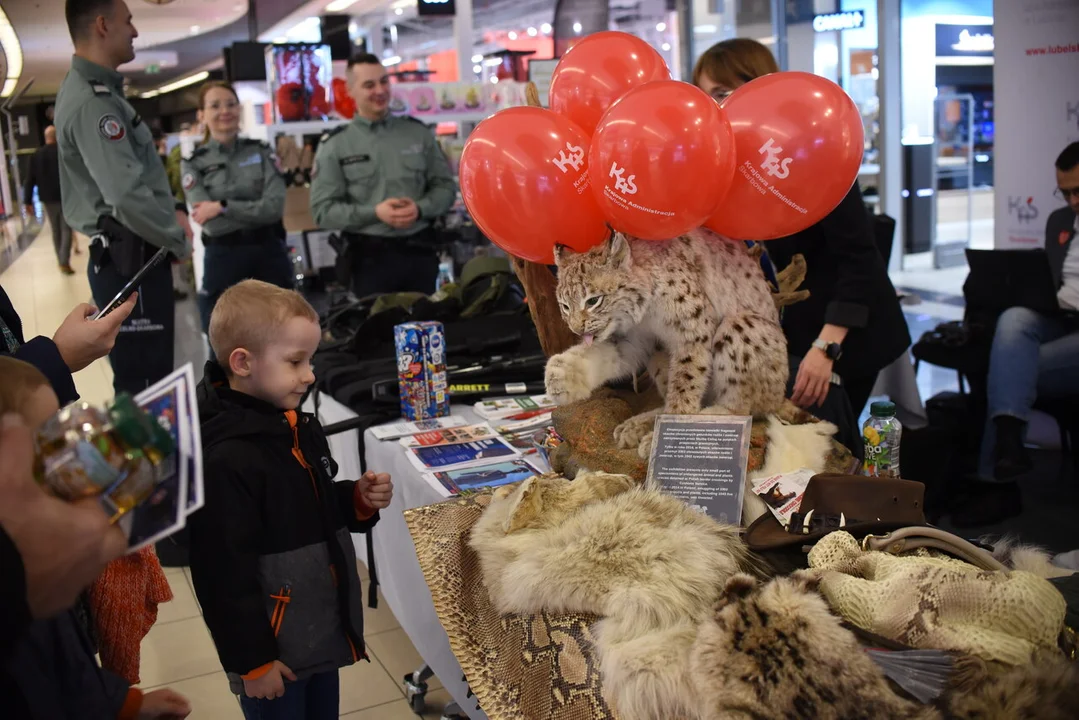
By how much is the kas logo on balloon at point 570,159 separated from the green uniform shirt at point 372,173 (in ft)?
8.17

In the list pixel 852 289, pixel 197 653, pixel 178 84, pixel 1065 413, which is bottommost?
pixel 197 653

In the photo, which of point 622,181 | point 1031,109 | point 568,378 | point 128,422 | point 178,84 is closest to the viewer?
point 128,422

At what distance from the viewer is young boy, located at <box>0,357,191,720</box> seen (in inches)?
34.6

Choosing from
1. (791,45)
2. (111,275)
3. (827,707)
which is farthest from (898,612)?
(791,45)

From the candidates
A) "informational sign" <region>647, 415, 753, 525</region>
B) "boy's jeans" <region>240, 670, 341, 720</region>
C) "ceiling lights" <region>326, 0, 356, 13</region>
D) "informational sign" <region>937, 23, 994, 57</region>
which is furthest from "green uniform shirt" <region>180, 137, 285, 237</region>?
"ceiling lights" <region>326, 0, 356, 13</region>

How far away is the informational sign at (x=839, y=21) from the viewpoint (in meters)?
8.12

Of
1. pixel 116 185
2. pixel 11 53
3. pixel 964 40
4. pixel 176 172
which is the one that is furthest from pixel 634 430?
pixel 964 40

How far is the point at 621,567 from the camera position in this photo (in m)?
1.41

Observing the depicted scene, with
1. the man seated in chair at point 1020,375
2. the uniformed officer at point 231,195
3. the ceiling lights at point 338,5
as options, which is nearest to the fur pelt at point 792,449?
the man seated in chair at point 1020,375

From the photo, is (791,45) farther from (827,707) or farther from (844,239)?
(827,707)

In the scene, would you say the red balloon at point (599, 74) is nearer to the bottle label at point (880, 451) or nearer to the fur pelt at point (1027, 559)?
the bottle label at point (880, 451)

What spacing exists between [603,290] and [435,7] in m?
5.83

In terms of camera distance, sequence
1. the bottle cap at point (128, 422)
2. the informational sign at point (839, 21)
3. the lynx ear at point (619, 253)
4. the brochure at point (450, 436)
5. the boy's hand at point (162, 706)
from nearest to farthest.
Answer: the bottle cap at point (128, 422), the boy's hand at point (162, 706), the lynx ear at point (619, 253), the brochure at point (450, 436), the informational sign at point (839, 21)

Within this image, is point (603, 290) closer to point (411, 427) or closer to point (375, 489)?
point (375, 489)
